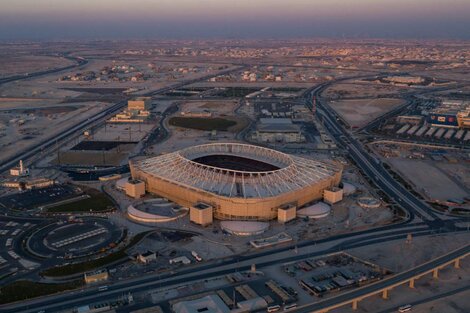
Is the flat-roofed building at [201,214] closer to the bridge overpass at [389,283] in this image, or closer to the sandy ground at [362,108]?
the bridge overpass at [389,283]

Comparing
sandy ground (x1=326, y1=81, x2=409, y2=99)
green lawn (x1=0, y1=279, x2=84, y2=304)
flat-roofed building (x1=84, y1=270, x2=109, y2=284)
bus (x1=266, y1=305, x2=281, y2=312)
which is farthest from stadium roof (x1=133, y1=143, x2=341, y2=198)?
sandy ground (x1=326, y1=81, x2=409, y2=99)

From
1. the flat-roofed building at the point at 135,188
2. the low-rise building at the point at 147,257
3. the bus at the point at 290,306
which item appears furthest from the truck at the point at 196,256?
the flat-roofed building at the point at 135,188

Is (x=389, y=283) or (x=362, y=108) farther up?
(x=362, y=108)

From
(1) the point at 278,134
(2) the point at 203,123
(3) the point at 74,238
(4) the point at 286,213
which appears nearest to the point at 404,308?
(4) the point at 286,213

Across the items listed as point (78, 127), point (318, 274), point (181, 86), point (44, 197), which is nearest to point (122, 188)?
point (44, 197)

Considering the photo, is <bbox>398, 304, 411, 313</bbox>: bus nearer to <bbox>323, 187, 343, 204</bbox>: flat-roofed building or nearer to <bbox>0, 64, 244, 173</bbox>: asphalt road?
<bbox>323, 187, 343, 204</bbox>: flat-roofed building

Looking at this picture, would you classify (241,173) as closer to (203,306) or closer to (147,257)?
(147,257)

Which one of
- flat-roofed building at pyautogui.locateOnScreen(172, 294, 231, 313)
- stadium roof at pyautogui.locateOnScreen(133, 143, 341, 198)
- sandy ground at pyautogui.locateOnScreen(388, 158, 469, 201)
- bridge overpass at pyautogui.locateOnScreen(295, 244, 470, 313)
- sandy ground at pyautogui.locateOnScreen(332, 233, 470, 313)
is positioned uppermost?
stadium roof at pyautogui.locateOnScreen(133, 143, 341, 198)
